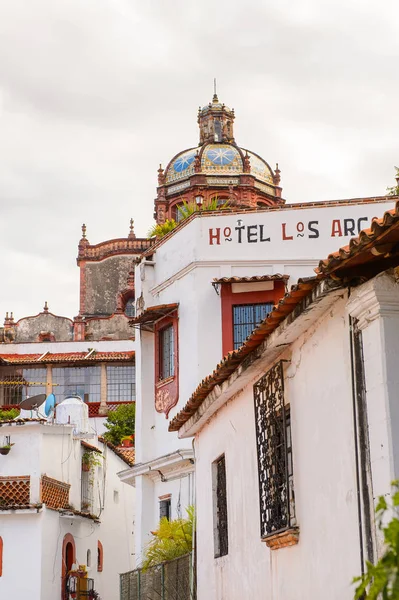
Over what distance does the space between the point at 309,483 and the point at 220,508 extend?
15.0 feet

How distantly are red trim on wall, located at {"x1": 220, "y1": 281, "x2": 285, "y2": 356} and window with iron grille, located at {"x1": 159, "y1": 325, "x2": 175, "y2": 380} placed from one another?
182 cm

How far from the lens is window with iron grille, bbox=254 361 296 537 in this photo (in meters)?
11.2

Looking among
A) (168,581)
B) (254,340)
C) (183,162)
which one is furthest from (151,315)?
(183,162)

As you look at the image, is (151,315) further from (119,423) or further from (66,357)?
(66,357)

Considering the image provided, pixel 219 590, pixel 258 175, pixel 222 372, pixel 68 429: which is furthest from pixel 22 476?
pixel 258 175

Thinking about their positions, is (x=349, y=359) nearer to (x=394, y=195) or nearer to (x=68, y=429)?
(x=394, y=195)

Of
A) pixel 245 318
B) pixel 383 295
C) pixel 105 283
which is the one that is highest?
pixel 105 283

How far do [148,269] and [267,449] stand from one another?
1414cm

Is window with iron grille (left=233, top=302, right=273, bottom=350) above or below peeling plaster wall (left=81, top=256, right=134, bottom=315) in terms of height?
below

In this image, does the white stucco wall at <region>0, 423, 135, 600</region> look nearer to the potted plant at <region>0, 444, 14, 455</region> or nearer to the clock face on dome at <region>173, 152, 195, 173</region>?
the potted plant at <region>0, 444, 14, 455</region>

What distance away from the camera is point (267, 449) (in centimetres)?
1192

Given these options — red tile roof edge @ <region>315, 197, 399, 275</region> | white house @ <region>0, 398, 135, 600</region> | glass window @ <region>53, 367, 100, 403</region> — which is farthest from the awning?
glass window @ <region>53, 367, 100, 403</region>

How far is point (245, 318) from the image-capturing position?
2323 cm

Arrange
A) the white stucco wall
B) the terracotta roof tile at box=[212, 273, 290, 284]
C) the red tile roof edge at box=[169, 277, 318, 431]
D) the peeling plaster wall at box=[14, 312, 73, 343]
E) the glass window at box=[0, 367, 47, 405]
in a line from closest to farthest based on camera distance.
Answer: the red tile roof edge at box=[169, 277, 318, 431] → the terracotta roof tile at box=[212, 273, 290, 284] → the white stucco wall → the glass window at box=[0, 367, 47, 405] → the peeling plaster wall at box=[14, 312, 73, 343]
